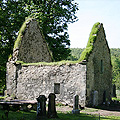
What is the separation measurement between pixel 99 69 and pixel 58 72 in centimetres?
465

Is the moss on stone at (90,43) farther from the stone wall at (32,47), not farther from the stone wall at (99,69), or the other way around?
the stone wall at (32,47)

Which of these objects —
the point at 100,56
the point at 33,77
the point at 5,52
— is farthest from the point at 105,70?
the point at 5,52

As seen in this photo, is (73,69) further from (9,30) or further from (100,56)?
(9,30)

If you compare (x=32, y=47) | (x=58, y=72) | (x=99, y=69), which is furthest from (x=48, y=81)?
(x=32, y=47)

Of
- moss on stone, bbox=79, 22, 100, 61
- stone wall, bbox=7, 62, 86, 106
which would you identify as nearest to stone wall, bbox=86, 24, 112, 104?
moss on stone, bbox=79, 22, 100, 61

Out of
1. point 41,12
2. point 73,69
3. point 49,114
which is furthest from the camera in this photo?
point 41,12

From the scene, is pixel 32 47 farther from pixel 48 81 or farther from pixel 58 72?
pixel 58 72

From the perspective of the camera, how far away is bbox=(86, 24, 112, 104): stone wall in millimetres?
19475

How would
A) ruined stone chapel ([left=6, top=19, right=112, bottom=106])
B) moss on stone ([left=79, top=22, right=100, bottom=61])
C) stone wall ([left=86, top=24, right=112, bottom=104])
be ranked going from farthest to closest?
stone wall ([left=86, top=24, right=112, bottom=104]) → moss on stone ([left=79, top=22, right=100, bottom=61]) → ruined stone chapel ([left=6, top=19, right=112, bottom=106])

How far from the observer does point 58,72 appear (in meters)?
19.5

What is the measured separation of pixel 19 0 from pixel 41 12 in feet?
12.3

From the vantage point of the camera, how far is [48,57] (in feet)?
86.1

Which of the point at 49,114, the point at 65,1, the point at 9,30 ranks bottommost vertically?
the point at 49,114

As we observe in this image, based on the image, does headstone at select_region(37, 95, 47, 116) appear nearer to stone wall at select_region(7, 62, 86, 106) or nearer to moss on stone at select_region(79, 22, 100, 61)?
stone wall at select_region(7, 62, 86, 106)
